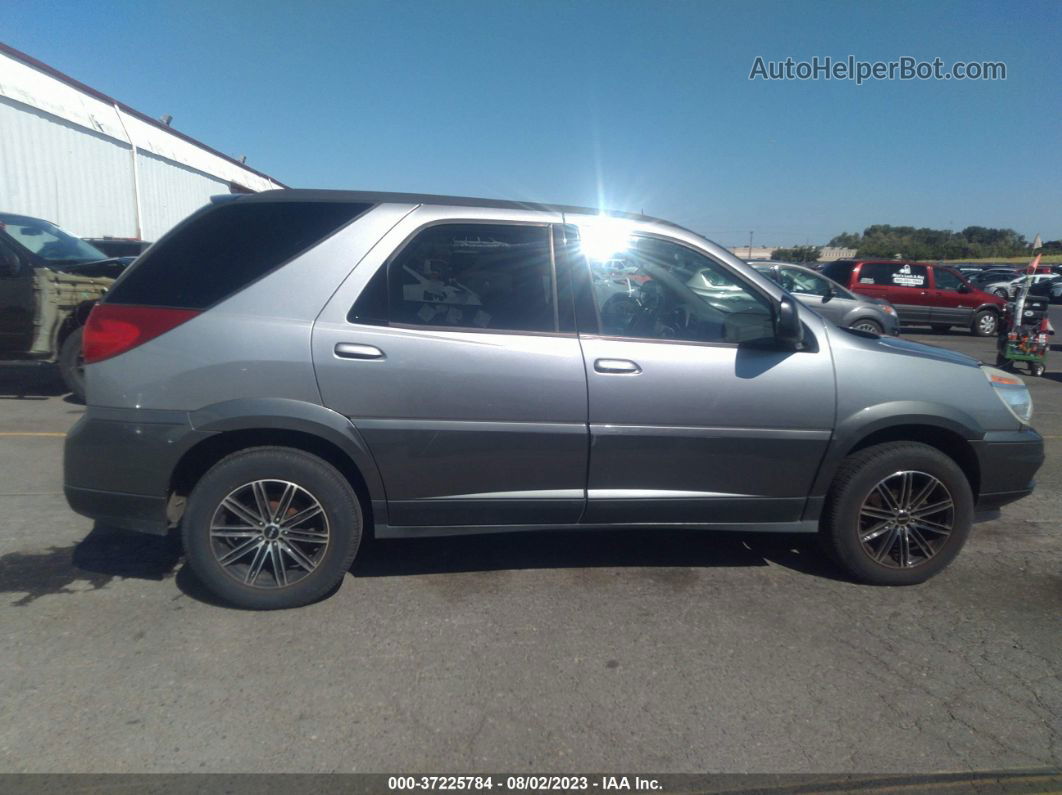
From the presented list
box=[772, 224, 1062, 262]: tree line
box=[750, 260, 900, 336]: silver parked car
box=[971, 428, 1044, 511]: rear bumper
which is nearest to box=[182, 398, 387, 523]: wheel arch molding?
box=[971, 428, 1044, 511]: rear bumper

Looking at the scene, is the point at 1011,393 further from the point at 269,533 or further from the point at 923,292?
the point at 923,292

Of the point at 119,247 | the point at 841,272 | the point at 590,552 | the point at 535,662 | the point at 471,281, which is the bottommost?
the point at 535,662

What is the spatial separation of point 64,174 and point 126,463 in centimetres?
1729

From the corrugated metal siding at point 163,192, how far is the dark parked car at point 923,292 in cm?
1672

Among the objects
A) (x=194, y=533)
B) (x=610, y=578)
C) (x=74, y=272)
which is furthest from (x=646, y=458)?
(x=74, y=272)

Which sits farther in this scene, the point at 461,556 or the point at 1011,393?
the point at 461,556

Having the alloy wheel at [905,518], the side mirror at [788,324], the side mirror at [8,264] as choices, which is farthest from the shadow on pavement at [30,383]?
the alloy wheel at [905,518]

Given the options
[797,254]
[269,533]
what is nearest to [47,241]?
[269,533]

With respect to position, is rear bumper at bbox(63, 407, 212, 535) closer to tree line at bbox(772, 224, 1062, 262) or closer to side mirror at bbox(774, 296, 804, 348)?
side mirror at bbox(774, 296, 804, 348)

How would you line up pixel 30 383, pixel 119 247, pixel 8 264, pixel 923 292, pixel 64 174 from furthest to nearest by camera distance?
1. pixel 923 292
2. pixel 64 174
3. pixel 119 247
4. pixel 30 383
5. pixel 8 264

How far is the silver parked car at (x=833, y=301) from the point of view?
15.4 meters

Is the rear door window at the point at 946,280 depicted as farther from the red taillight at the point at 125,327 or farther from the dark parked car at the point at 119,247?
the red taillight at the point at 125,327

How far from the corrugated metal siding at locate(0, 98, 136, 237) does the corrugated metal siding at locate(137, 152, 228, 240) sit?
91 cm

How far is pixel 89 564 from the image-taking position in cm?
433
